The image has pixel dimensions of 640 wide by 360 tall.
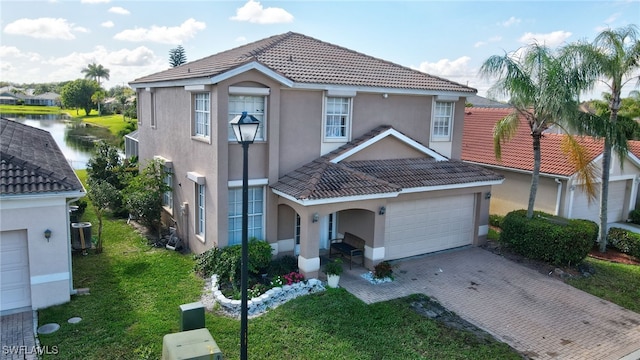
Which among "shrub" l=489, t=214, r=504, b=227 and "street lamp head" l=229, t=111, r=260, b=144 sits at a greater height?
"street lamp head" l=229, t=111, r=260, b=144

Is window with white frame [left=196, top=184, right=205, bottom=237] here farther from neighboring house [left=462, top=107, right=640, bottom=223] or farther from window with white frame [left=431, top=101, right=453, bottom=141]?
neighboring house [left=462, top=107, right=640, bottom=223]

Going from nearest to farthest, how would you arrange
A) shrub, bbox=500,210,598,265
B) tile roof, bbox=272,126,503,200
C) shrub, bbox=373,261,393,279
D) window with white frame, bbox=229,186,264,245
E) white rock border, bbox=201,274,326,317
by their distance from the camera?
white rock border, bbox=201,274,326,317
tile roof, bbox=272,126,503,200
shrub, bbox=373,261,393,279
window with white frame, bbox=229,186,264,245
shrub, bbox=500,210,598,265

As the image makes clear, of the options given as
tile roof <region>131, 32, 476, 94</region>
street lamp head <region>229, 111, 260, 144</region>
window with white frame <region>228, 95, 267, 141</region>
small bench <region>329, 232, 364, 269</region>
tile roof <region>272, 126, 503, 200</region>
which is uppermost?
tile roof <region>131, 32, 476, 94</region>

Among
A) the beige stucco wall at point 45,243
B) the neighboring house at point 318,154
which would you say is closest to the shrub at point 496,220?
the neighboring house at point 318,154

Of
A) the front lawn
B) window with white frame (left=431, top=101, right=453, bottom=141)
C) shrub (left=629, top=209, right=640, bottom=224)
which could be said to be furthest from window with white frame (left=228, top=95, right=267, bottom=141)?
shrub (left=629, top=209, right=640, bottom=224)

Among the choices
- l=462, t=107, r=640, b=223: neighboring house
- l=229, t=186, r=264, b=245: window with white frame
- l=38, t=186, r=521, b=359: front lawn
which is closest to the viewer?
l=38, t=186, r=521, b=359: front lawn

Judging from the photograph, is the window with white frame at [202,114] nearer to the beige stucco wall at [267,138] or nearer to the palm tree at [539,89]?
the beige stucco wall at [267,138]
